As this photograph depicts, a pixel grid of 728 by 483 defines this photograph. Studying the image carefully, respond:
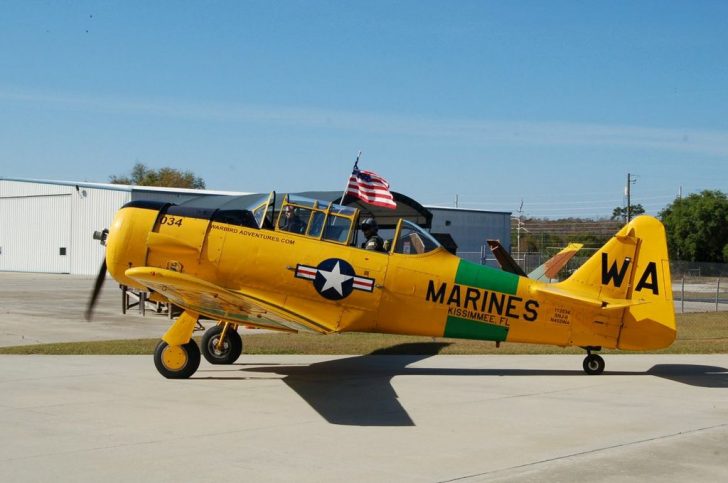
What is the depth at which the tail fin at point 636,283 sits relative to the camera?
12.1 meters

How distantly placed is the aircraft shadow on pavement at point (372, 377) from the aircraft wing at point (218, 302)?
2.96 ft

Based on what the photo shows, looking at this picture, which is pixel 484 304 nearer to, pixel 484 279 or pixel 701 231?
pixel 484 279

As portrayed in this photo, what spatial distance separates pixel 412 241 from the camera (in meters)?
12.3

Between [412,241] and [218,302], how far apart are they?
3203mm

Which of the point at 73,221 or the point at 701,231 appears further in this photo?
the point at 701,231

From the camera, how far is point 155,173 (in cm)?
11025

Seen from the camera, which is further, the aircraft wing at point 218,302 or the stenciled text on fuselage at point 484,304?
the stenciled text on fuselage at point 484,304

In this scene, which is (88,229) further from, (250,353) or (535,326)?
(535,326)

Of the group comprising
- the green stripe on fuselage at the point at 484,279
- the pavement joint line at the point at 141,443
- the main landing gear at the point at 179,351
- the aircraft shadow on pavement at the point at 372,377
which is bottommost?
the aircraft shadow on pavement at the point at 372,377

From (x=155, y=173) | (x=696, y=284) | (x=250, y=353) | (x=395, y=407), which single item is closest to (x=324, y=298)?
(x=395, y=407)

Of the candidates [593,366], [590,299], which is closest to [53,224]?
[593,366]

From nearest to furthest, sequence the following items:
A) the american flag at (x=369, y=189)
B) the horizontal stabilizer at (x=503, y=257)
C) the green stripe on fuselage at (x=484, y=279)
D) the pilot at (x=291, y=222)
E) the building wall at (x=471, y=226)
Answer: the pilot at (x=291, y=222)
the green stripe on fuselage at (x=484, y=279)
the american flag at (x=369, y=189)
the horizontal stabilizer at (x=503, y=257)
the building wall at (x=471, y=226)

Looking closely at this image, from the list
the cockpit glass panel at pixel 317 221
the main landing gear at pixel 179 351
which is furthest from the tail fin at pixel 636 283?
the main landing gear at pixel 179 351

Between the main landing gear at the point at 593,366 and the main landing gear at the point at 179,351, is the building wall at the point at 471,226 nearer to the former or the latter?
the main landing gear at the point at 593,366
